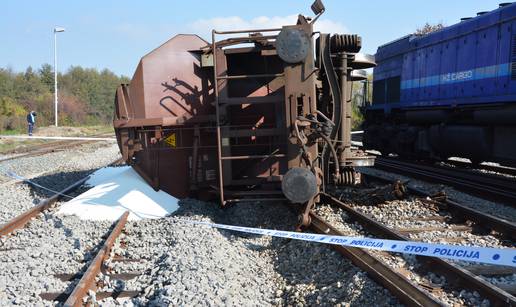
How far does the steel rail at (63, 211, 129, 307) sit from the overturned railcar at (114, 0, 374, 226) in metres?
1.67

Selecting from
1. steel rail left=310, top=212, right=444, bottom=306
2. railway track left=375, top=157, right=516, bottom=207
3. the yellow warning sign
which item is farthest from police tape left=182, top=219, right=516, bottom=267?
railway track left=375, top=157, right=516, bottom=207

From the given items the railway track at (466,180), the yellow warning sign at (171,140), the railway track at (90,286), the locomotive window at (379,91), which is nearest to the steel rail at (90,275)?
the railway track at (90,286)

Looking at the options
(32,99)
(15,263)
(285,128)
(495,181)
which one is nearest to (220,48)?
(285,128)

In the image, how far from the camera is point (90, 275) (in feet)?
13.9

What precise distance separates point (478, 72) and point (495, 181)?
3.21 meters

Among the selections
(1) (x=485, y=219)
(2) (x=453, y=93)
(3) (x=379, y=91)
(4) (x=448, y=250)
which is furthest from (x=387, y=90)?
(4) (x=448, y=250)

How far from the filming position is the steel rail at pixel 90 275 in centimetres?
376

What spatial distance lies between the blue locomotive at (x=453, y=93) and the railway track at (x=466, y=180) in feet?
1.94

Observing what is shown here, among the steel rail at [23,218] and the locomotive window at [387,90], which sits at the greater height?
the locomotive window at [387,90]

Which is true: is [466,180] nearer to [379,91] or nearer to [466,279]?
Result: [466,279]

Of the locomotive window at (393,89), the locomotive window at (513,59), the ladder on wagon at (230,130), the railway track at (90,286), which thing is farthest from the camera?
the locomotive window at (393,89)

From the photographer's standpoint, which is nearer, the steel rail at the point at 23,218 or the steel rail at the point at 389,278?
the steel rail at the point at 389,278

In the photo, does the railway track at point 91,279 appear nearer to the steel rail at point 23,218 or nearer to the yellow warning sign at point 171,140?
the steel rail at point 23,218

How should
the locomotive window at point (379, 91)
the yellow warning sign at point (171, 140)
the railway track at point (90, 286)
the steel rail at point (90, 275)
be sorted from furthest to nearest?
the locomotive window at point (379, 91) → the yellow warning sign at point (171, 140) → the railway track at point (90, 286) → the steel rail at point (90, 275)
